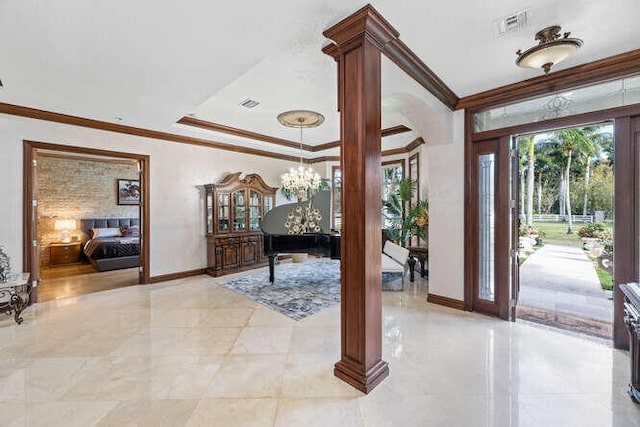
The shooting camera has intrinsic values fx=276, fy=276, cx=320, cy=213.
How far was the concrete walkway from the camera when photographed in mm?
3586

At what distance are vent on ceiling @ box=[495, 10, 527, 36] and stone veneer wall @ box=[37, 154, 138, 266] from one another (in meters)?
8.60

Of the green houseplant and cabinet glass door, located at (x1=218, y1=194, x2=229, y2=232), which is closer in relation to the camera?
the green houseplant

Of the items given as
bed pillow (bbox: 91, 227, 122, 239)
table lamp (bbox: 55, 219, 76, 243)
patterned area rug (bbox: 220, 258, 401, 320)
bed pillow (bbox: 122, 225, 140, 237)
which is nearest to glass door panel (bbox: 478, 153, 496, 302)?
patterned area rug (bbox: 220, 258, 401, 320)

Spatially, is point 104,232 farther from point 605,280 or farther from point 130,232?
point 605,280

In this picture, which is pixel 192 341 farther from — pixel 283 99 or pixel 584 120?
pixel 584 120


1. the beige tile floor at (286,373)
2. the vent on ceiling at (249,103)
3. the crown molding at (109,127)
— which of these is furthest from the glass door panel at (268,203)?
the beige tile floor at (286,373)

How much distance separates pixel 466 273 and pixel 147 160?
528 cm

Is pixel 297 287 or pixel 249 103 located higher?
pixel 249 103

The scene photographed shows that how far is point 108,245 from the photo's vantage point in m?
5.91

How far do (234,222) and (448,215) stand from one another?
13.1 feet

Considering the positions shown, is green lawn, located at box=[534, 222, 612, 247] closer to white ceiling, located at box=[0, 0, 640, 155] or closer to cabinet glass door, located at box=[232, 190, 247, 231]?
white ceiling, located at box=[0, 0, 640, 155]

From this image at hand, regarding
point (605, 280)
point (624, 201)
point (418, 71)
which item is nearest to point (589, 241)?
point (605, 280)

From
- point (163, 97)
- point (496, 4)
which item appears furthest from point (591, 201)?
point (163, 97)

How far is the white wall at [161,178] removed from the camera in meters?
3.70
